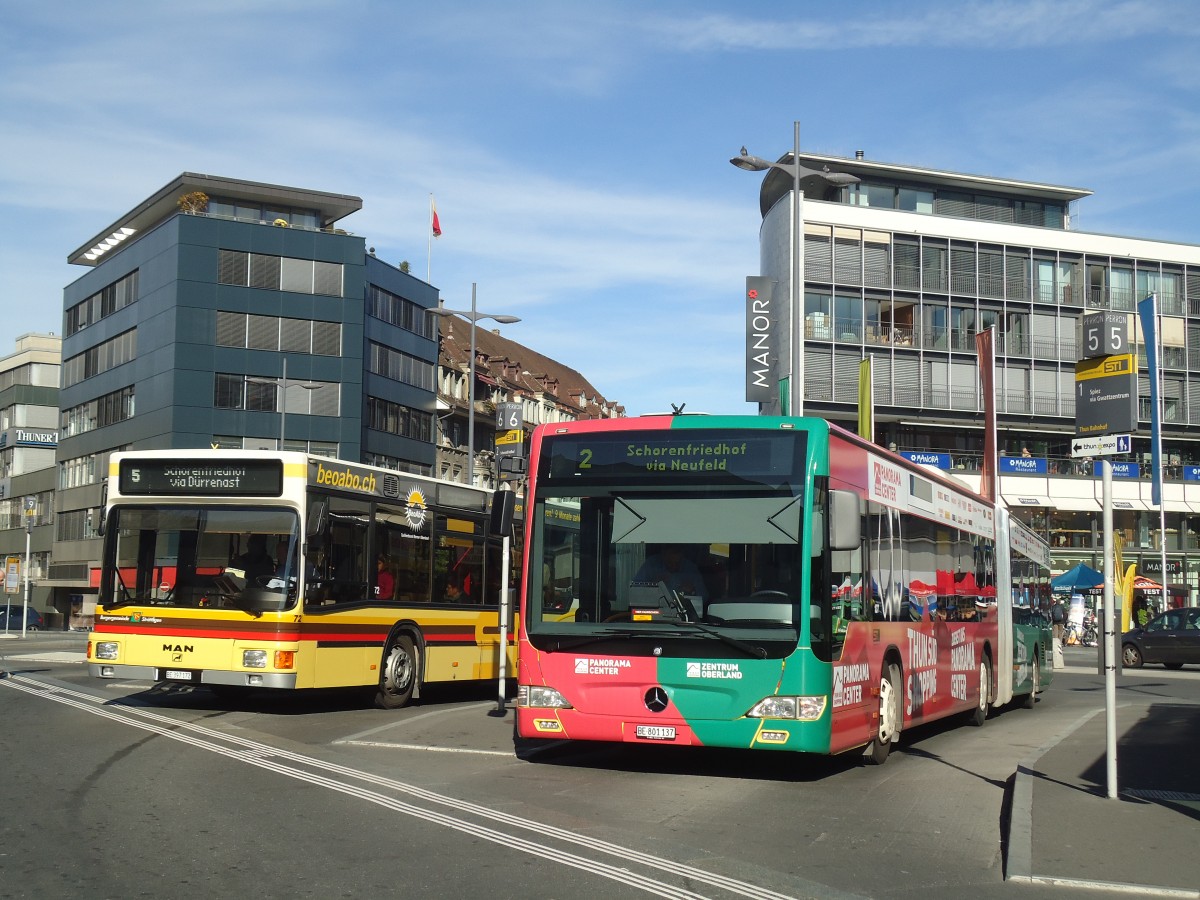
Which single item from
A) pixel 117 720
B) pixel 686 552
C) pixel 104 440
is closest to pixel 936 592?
pixel 686 552

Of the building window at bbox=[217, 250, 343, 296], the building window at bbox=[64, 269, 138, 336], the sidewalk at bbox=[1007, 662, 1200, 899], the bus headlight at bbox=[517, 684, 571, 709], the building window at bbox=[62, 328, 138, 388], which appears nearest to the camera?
the sidewalk at bbox=[1007, 662, 1200, 899]

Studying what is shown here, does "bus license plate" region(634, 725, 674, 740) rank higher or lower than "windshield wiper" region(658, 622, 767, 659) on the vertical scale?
lower

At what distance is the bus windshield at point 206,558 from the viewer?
52.5 ft

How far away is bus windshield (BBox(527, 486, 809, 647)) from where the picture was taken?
11.4m

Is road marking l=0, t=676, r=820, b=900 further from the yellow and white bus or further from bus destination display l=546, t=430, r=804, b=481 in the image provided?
bus destination display l=546, t=430, r=804, b=481

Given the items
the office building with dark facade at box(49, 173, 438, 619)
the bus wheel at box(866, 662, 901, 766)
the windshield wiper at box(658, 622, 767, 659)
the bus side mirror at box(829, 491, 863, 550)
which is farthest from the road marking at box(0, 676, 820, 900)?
the office building with dark facade at box(49, 173, 438, 619)

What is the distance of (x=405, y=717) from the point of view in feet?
55.2

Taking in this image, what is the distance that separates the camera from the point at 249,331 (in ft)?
237

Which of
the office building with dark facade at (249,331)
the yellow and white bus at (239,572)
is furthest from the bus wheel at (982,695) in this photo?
the office building with dark facade at (249,331)

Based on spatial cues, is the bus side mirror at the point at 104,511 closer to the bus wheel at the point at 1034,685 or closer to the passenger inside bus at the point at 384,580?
the passenger inside bus at the point at 384,580

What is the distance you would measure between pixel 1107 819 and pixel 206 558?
10362 millimetres

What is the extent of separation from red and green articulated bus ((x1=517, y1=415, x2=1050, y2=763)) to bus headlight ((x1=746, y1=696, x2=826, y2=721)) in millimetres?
11

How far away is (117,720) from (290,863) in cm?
872

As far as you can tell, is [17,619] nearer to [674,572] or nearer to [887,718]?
[887,718]
